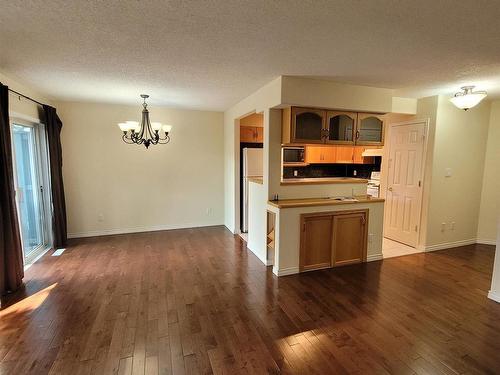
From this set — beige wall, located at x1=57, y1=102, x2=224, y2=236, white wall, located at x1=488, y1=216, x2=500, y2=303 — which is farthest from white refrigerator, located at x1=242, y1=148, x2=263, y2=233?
white wall, located at x1=488, y1=216, x2=500, y2=303

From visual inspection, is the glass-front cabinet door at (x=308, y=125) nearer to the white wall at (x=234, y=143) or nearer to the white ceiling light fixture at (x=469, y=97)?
the white wall at (x=234, y=143)

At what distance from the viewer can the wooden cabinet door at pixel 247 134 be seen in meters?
5.13

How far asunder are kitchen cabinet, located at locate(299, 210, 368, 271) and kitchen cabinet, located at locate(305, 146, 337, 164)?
2.28m

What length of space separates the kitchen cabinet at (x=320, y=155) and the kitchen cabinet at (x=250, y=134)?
119 centimetres

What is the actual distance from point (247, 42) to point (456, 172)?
4.20 metres

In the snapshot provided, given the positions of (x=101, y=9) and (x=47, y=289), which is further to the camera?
(x=47, y=289)

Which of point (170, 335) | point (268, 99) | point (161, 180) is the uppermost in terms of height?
point (268, 99)

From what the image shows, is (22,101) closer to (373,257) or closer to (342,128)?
(342,128)

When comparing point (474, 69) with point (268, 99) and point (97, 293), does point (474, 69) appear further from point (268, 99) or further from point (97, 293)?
point (97, 293)

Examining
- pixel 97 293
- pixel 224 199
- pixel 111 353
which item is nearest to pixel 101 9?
pixel 111 353

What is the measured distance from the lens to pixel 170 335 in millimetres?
2217

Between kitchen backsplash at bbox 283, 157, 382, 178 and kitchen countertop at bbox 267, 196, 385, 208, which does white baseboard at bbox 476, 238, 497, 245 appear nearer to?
kitchen backsplash at bbox 283, 157, 382, 178

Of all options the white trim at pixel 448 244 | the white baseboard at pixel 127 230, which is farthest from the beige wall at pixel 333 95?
the white baseboard at pixel 127 230

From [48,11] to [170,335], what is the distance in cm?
257
